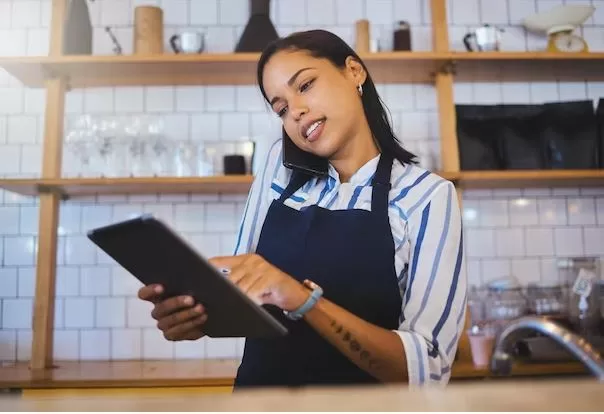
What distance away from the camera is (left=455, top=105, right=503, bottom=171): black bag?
5.07 feet

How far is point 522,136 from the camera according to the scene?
157 centimetres

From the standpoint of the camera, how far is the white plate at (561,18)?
5.23 ft

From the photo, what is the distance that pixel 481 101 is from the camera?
1.68m

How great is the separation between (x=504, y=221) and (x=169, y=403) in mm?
1529

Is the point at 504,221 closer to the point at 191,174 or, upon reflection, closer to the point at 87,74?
the point at 191,174

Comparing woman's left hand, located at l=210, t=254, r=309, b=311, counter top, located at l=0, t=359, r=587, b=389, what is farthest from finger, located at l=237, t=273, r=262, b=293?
counter top, located at l=0, t=359, r=587, b=389

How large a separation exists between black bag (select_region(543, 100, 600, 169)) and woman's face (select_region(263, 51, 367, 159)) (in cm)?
86

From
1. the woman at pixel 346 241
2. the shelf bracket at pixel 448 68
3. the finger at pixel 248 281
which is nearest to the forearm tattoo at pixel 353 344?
the woman at pixel 346 241

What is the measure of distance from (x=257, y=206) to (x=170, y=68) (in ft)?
2.39

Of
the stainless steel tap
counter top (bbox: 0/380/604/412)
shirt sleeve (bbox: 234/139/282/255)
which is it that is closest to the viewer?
counter top (bbox: 0/380/604/412)

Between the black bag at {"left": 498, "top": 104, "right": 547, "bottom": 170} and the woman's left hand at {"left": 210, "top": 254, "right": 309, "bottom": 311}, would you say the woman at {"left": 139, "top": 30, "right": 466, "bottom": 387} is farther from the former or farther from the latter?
the black bag at {"left": 498, "top": 104, "right": 547, "bottom": 170}

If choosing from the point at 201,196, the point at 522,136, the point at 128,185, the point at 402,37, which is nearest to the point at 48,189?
the point at 128,185

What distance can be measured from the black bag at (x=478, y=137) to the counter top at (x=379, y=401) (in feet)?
4.39

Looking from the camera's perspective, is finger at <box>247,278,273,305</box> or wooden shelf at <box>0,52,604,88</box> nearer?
finger at <box>247,278,273,305</box>
